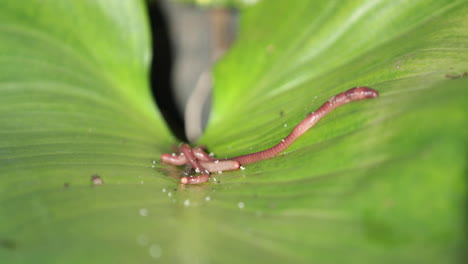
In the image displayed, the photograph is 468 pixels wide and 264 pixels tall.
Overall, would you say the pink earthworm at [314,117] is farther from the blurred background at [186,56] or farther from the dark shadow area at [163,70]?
the dark shadow area at [163,70]

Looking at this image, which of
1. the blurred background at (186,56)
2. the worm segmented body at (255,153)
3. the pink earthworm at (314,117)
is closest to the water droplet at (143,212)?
the worm segmented body at (255,153)

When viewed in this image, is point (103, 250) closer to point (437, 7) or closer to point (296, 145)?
point (296, 145)

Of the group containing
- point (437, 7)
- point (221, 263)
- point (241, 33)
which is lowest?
point (221, 263)

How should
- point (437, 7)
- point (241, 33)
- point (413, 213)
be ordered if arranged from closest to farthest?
point (413, 213), point (437, 7), point (241, 33)

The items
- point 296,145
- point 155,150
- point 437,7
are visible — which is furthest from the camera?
point 155,150

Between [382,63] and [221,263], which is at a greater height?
[382,63]

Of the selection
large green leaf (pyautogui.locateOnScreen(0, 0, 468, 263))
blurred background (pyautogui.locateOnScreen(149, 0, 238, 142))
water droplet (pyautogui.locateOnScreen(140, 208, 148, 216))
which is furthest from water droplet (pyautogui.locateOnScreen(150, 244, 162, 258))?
blurred background (pyautogui.locateOnScreen(149, 0, 238, 142))

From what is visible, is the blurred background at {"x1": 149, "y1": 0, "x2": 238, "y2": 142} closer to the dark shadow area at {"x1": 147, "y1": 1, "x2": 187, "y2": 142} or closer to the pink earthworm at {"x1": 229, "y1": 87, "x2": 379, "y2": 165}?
the dark shadow area at {"x1": 147, "y1": 1, "x2": 187, "y2": 142}

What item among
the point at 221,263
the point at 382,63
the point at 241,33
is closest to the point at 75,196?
the point at 221,263
